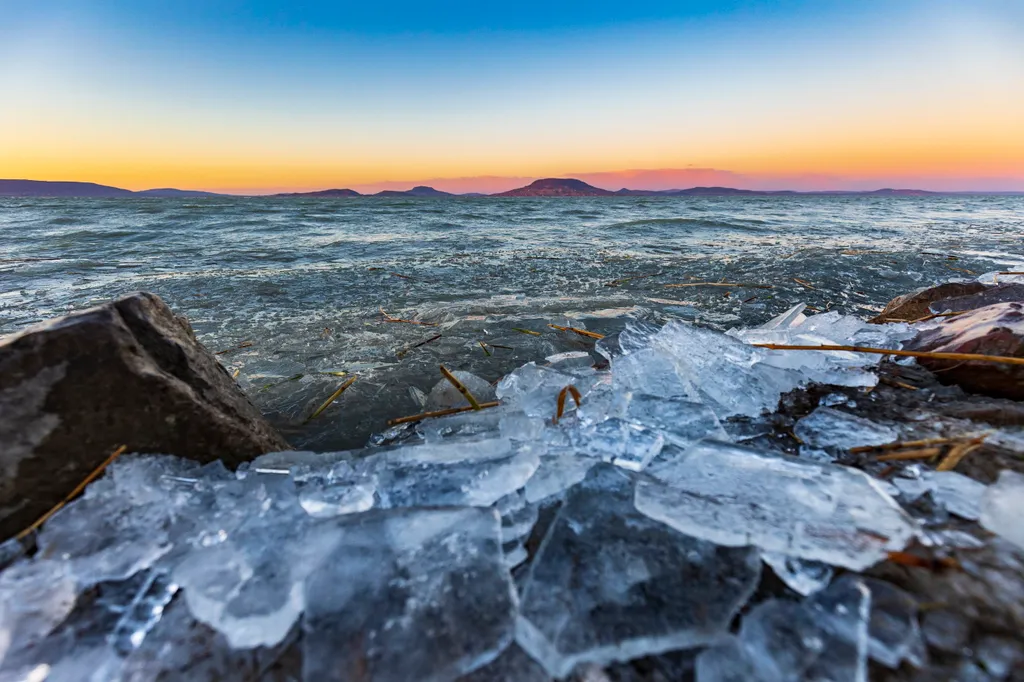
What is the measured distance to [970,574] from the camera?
65cm

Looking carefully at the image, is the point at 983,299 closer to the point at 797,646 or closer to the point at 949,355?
the point at 949,355

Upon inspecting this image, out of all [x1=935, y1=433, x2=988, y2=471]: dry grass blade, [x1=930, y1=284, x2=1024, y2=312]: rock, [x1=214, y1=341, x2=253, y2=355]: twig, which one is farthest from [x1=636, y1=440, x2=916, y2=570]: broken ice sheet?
[x1=214, y1=341, x2=253, y2=355]: twig

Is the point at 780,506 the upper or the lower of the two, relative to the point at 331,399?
upper

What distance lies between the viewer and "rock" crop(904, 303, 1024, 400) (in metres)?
1.22

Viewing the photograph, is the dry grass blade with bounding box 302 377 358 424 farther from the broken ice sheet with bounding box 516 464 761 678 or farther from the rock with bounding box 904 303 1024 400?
the rock with bounding box 904 303 1024 400

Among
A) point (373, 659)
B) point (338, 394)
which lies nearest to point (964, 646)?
point (373, 659)

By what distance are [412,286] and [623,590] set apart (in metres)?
4.12

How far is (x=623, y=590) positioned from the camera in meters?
0.68

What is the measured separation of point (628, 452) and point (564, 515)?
0.92ft

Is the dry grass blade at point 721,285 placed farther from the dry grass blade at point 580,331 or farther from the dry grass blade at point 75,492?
the dry grass blade at point 75,492

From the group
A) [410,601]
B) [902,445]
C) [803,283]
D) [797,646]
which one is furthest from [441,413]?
[803,283]

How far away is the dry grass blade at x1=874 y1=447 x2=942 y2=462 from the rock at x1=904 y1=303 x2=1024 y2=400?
1.61 ft

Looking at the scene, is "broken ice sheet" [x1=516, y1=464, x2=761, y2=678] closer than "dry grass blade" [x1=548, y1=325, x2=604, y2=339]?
Yes

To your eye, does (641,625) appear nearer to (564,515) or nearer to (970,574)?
(564,515)
